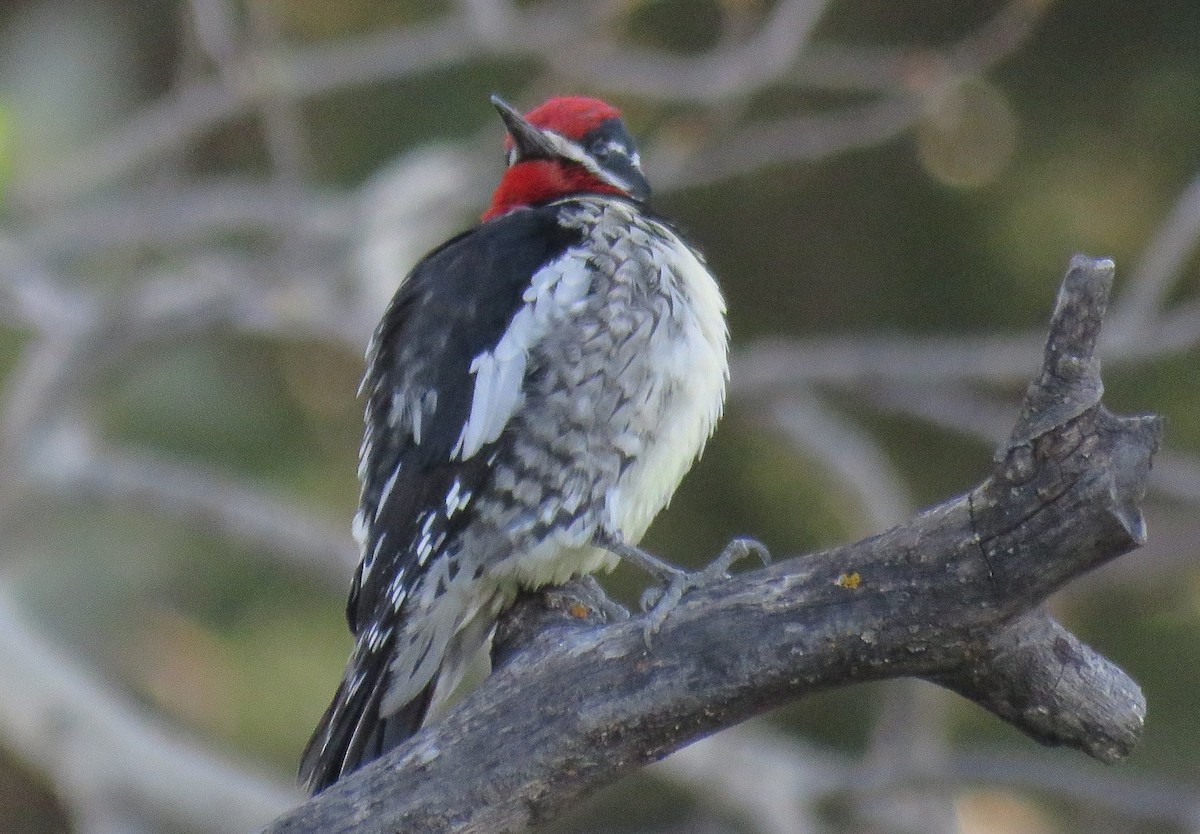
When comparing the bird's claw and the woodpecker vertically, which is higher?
the woodpecker

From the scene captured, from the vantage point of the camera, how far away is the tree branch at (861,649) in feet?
7.66

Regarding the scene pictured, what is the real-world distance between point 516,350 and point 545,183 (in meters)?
0.66

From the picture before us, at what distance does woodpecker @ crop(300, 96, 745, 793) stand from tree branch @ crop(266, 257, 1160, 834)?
0.51 m

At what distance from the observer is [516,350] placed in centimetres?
337

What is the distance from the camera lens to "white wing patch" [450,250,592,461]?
3.31 m

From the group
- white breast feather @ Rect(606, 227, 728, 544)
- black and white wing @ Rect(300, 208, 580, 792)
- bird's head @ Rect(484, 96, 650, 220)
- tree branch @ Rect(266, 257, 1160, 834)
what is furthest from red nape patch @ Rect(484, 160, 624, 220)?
tree branch @ Rect(266, 257, 1160, 834)

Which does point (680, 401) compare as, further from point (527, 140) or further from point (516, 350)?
point (527, 140)

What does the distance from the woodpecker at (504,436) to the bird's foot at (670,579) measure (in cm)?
7

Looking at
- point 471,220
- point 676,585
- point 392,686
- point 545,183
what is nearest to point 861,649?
point 676,585

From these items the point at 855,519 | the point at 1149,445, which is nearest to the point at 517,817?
the point at 1149,445

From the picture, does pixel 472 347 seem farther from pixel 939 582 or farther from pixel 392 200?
pixel 392 200

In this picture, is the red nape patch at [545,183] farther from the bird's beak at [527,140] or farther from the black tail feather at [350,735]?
the black tail feather at [350,735]

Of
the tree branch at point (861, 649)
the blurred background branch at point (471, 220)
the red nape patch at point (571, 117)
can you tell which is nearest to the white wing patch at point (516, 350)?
the red nape patch at point (571, 117)

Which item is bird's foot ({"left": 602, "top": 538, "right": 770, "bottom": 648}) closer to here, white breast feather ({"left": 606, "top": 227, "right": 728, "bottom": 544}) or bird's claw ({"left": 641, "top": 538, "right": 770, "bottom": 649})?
bird's claw ({"left": 641, "top": 538, "right": 770, "bottom": 649})
